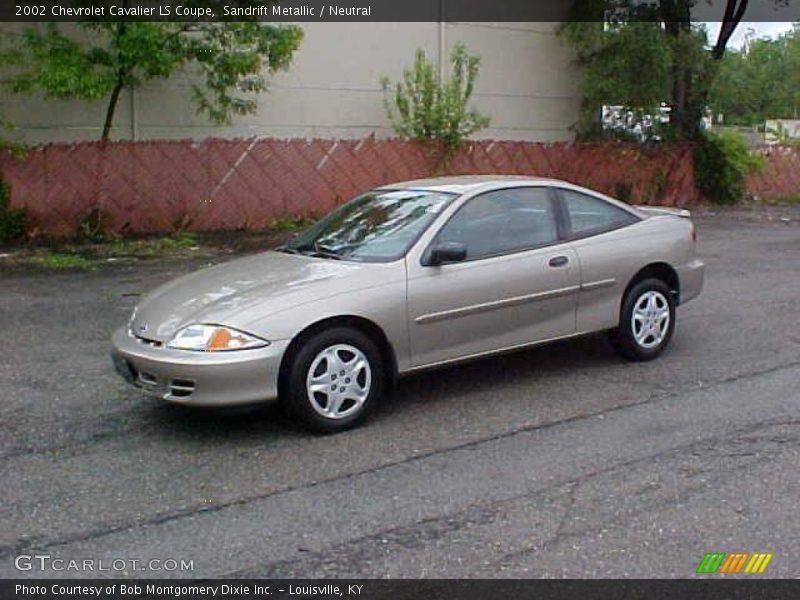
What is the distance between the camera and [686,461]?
17.0ft

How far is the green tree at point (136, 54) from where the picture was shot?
1328 centimetres

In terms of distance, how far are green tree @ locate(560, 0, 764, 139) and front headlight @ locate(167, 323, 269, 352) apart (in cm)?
1697

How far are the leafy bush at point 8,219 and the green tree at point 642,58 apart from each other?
512 inches

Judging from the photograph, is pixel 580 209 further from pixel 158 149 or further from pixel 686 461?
pixel 158 149

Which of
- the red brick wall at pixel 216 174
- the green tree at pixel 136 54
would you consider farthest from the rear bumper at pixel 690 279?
the red brick wall at pixel 216 174

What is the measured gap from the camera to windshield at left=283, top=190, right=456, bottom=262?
6266 millimetres

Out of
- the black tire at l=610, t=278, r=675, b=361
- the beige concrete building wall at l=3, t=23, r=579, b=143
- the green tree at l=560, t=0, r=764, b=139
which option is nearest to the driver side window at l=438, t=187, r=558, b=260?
the black tire at l=610, t=278, r=675, b=361

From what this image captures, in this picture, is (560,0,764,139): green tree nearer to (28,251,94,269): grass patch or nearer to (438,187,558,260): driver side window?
(28,251,94,269): grass patch

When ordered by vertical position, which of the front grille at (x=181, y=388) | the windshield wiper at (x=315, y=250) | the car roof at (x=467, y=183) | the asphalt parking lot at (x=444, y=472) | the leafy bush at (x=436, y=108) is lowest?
the asphalt parking lot at (x=444, y=472)

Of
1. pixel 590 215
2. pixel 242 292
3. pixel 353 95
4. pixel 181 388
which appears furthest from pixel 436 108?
pixel 181 388

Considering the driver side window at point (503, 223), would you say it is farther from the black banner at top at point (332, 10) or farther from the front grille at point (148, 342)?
the black banner at top at point (332, 10)

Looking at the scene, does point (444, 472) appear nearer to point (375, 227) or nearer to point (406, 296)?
point (406, 296)

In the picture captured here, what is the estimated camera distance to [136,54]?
13406 mm

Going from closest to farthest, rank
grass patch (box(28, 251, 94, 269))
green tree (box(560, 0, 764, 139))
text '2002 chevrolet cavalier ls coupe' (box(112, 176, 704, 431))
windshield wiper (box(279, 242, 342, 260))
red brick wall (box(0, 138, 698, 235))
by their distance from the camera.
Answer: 1. text '2002 chevrolet cavalier ls coupe' (box(112, 176, 704, 431))
2. windshield wiper (box(279, 242, 342, 260))
3. grass patch (box(28, 251, 94, 269))
4. red brick wall (box(0, 138, 698, 235))
5. green tree (box(560, 0, 764, 139))
